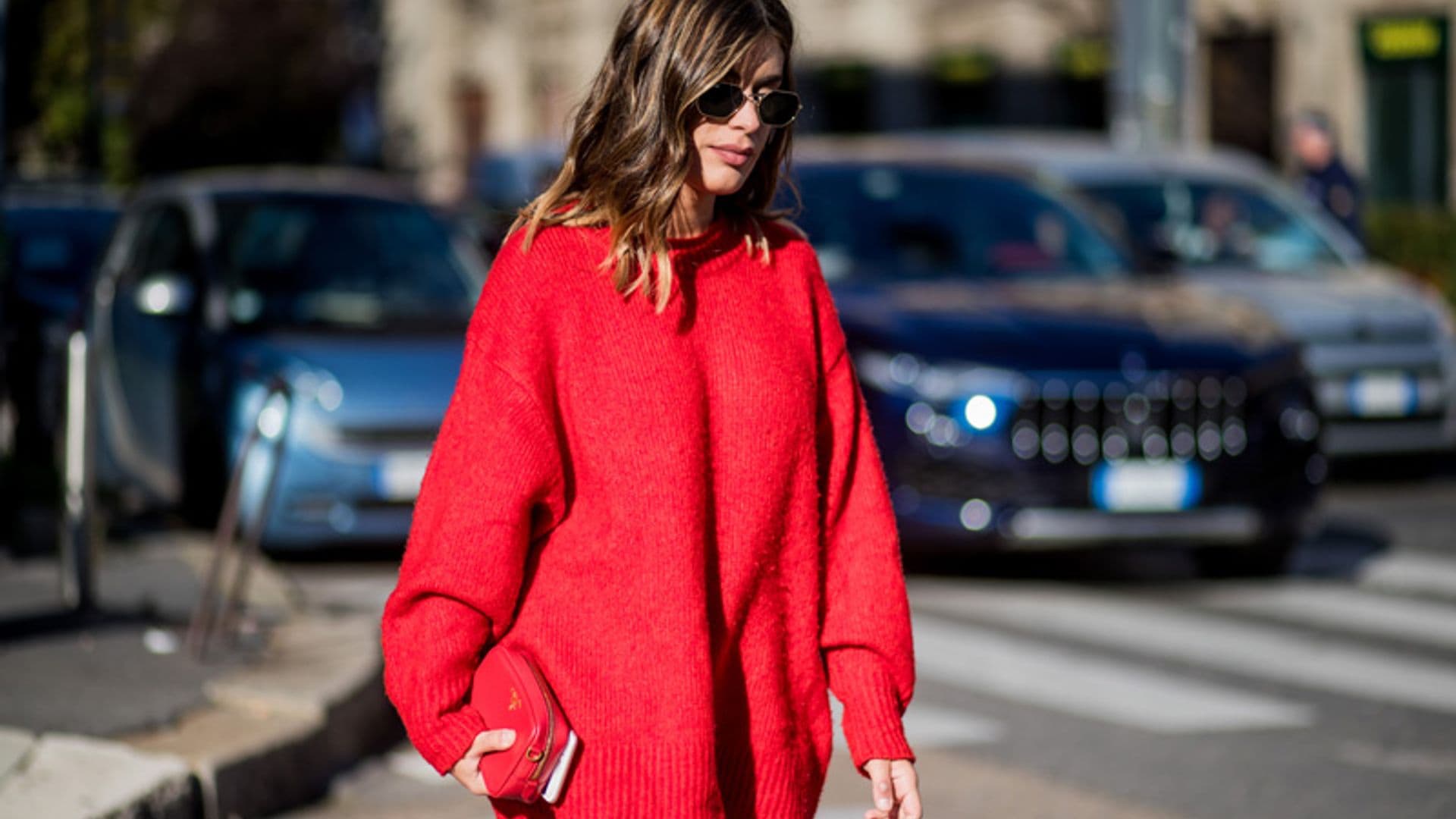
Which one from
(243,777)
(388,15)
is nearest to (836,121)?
(388,15)

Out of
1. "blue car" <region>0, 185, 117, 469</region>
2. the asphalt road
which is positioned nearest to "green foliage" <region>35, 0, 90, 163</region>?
"blue car" <region>0, 185, 117, 469</region>

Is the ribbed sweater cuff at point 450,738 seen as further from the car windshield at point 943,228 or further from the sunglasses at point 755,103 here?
the car windshield at point 943,228

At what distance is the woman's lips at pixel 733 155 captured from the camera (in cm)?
285

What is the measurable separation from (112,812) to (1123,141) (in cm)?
1431

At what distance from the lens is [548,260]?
2816mm

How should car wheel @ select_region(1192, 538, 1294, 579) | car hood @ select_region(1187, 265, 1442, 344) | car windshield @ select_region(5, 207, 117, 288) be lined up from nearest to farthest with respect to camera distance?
car wheel @ select_region(1192, 538, 1294, 579)
car hood @ select_region(1187, 265, 1442, 344)
car windshield @ select_region(5, 207, 117, 288)

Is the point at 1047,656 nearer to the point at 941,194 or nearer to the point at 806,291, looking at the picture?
the point at 941,194

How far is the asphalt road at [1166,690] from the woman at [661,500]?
9.12 feet

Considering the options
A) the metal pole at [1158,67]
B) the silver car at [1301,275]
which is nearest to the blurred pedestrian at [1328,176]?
the silver car at [1301,275]

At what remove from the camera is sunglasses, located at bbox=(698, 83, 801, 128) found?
9.25 feet

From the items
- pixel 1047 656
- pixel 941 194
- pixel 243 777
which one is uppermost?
pixel 941 194

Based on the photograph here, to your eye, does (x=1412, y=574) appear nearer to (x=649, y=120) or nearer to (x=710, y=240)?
(x=710, y=240)

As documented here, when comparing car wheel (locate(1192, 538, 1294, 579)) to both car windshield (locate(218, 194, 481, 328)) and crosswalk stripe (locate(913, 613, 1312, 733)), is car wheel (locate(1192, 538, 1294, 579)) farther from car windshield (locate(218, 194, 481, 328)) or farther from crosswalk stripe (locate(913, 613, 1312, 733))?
car windshield (locate(218, 194, 481, 328))

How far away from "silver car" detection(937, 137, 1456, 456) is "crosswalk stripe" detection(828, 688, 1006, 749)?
14.3ft
